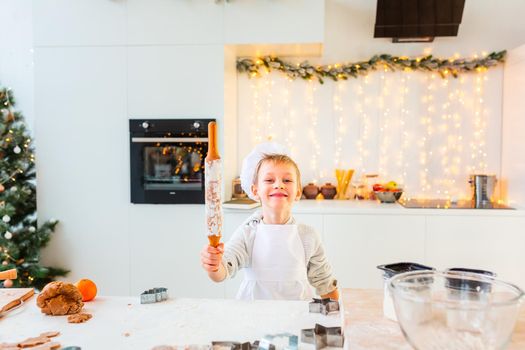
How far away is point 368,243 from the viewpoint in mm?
2996

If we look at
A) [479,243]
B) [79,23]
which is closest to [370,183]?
[479,243]

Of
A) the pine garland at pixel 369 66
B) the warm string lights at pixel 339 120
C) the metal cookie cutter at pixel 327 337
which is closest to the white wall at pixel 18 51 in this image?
the pine garland at pixel 369 66

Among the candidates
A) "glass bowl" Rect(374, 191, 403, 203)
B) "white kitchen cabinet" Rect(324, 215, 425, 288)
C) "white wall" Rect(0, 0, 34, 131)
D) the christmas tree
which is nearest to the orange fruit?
"white kitchen cabinet" Rect(324, 215, 425, 288)

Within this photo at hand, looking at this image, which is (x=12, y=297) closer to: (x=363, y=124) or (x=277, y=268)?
(x=277, y=268)

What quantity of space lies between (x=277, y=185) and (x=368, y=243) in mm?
1471

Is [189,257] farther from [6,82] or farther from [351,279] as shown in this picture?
[6,82]

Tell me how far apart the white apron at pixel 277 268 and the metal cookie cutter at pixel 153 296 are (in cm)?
37

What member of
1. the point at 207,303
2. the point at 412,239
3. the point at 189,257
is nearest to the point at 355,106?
the point at 412,239

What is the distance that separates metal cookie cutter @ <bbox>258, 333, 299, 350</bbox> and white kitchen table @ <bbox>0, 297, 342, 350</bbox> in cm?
3

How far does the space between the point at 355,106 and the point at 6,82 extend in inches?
106

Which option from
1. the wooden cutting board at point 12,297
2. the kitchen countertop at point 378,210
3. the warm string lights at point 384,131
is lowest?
the wooden cutting board at point 12,297

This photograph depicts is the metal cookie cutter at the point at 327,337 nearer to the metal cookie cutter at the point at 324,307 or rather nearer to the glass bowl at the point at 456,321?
the metal cookie cutter at the point at 324,307

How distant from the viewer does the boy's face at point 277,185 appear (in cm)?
171

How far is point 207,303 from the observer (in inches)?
52.7
